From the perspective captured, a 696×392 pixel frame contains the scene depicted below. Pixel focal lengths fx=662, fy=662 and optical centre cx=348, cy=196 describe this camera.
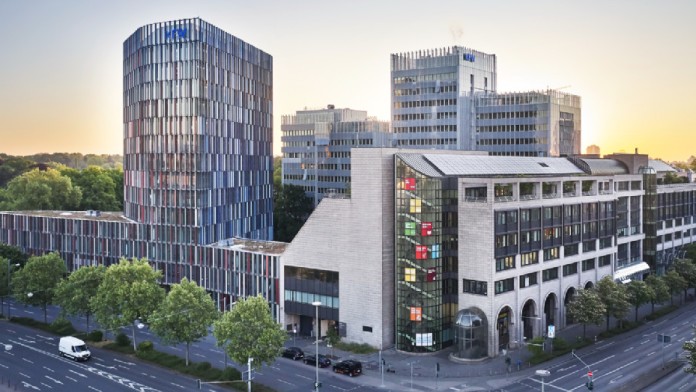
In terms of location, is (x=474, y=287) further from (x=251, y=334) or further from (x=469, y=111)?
(x=469, y=111)

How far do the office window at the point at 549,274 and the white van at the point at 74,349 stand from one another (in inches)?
2815

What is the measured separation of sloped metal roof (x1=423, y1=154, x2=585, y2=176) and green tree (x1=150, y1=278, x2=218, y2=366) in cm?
4161

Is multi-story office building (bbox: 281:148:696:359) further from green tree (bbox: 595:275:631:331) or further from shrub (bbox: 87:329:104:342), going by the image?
shrub (bbox: 87:329:104:342)

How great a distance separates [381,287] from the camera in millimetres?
101688

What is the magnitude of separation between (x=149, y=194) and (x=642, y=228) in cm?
10491

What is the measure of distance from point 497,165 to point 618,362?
132ft

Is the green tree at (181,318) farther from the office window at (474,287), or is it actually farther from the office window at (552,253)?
the office window at (552,253)

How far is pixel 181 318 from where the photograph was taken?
90.0 metres

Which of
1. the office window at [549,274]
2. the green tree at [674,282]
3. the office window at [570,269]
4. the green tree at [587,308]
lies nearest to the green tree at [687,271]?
the green tree at [674,282]

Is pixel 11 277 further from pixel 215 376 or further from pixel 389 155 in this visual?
pixel 389 155

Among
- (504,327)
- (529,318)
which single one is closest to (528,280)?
(529,318)

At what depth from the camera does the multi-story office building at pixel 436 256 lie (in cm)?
9875

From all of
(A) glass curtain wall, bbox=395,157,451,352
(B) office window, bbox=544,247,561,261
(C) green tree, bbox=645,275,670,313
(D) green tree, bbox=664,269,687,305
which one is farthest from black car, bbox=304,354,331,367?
(D) green tree, bbox=664,269,687,305

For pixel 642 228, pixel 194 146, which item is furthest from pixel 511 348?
pixel 194 146
